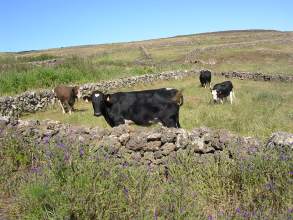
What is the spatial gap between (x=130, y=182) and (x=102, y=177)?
0.41m

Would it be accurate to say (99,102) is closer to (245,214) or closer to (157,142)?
(157,142)

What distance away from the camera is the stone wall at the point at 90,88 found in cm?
2030

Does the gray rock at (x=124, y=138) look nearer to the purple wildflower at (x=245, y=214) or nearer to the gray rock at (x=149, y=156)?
the gray rock at (x=149, y=156)

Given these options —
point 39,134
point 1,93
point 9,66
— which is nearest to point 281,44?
point 9,66

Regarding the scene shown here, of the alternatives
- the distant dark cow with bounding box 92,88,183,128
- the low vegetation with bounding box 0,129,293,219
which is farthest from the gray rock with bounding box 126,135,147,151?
the distant dark cow with bounding box 92,88,183,128

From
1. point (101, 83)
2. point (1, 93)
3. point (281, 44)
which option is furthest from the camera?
point (281, 44)

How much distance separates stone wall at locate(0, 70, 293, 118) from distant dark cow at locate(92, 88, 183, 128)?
28.2 ft

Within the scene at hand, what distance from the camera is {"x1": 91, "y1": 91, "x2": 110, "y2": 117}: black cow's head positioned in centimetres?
1260

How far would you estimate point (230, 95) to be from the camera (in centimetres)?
2184

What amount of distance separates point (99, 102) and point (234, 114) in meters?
6.49

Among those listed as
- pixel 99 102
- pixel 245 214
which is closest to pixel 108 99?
pixel 99 102

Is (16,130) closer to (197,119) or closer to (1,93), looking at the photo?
(197,119)

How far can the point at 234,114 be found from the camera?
16516mm

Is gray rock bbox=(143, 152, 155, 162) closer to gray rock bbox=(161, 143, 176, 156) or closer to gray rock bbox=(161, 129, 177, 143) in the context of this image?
gray rock bbox=(161, 143, 176, 156)
